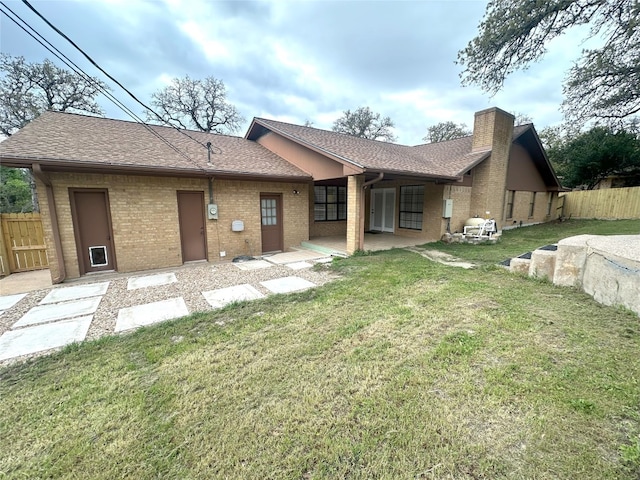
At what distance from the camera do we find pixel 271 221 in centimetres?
947

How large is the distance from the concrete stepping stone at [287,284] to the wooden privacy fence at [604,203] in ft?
65.4

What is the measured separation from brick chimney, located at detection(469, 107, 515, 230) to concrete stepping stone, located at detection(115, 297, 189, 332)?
450 inches

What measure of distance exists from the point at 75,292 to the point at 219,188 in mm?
4239

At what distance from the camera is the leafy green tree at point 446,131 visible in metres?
31.3

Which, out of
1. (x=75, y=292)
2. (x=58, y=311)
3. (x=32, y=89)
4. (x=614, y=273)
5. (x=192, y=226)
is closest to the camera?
(x=614, y=273)

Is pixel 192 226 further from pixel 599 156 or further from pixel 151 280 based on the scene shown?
pixel 599 156

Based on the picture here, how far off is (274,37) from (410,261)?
8.98m

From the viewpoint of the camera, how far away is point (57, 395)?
2.52m

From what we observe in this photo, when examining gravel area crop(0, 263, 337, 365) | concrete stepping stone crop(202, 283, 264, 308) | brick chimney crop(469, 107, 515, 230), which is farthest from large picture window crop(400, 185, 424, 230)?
concrete stepping stone crop(202, 283, 264, 308)

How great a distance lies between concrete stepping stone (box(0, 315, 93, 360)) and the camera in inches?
133

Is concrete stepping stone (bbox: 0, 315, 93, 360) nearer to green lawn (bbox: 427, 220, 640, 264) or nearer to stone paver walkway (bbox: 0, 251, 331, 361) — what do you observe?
stone paver walkway (bbox: 0, 251, 331, 361)

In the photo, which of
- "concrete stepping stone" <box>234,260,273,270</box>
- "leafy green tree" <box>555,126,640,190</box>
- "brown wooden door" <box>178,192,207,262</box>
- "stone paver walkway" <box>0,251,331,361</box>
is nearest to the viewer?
"stone paver walkway" <box>0,251,331,361</box>

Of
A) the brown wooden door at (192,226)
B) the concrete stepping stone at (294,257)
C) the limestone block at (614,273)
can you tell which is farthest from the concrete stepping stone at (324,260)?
the limestone block at (614,273)

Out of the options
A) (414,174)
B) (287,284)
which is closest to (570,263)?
(414,174)
